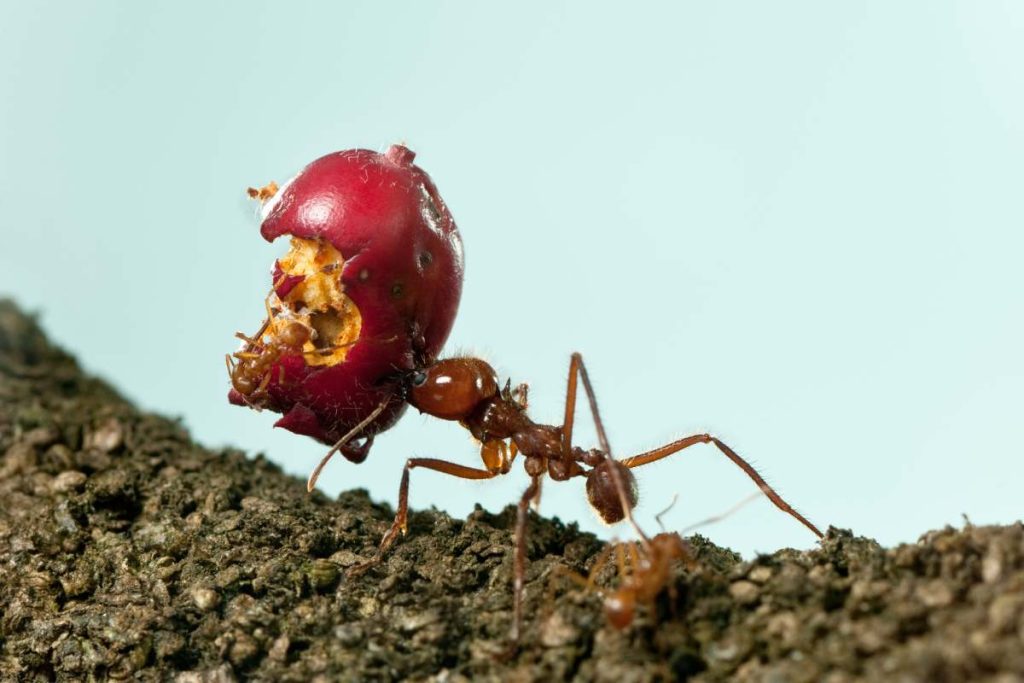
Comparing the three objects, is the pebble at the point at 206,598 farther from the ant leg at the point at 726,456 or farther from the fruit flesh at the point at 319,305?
the ant leg at the point at 726,456


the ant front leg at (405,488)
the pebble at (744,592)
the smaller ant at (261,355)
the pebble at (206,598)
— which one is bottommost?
the pebble at (744,592)

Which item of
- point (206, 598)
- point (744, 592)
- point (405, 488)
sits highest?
point (405, 488)

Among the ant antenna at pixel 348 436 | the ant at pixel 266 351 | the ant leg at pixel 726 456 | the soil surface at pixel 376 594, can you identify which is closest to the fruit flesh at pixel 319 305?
the ant at pixel 266 351

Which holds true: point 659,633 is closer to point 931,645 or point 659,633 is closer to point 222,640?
point 931,645

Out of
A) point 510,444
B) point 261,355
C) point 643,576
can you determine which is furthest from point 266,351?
point 643,576

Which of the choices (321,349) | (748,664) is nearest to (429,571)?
(321,349)

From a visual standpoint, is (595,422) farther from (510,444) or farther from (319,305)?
(319,305)
